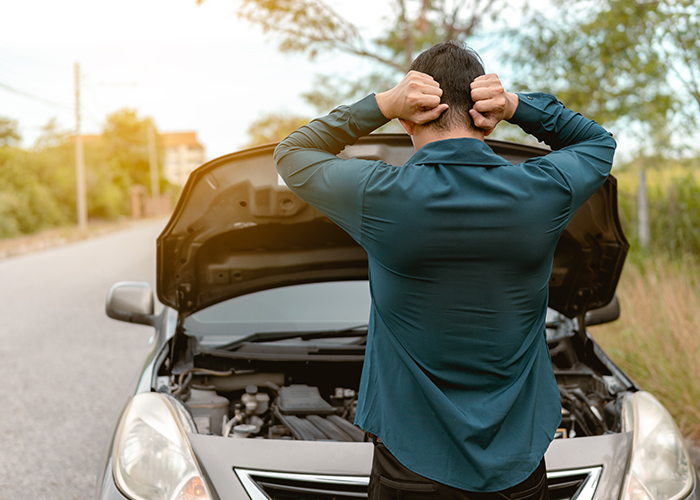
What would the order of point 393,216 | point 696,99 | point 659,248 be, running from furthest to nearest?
point 659,248, point 696,99, point 393,216

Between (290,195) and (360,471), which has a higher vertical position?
(290,195)

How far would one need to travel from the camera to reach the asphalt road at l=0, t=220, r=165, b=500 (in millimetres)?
3516

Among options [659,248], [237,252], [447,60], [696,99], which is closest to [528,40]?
[696,99]

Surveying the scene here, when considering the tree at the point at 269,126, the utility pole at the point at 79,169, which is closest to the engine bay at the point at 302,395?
the tree at the point at 269,126

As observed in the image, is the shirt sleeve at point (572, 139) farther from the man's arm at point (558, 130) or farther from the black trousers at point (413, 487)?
the black trousers at point (413, 487)

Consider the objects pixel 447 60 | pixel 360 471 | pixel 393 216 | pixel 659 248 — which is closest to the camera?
pixel 393 216

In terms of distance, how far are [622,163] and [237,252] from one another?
24.3 feet

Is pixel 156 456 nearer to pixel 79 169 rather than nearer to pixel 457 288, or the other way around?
pixel 457 288

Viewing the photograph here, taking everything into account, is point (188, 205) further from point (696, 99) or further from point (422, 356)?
point (696, 99)

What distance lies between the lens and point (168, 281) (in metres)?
2.58

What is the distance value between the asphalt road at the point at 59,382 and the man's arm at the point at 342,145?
4.85 ft

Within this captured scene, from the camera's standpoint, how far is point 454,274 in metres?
1.33

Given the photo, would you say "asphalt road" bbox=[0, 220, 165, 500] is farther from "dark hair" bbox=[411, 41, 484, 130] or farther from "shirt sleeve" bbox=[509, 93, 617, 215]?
"shirt sleeve" bbox=[509, 93, 617, 215]

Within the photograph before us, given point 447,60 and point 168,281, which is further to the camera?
point 168,281
